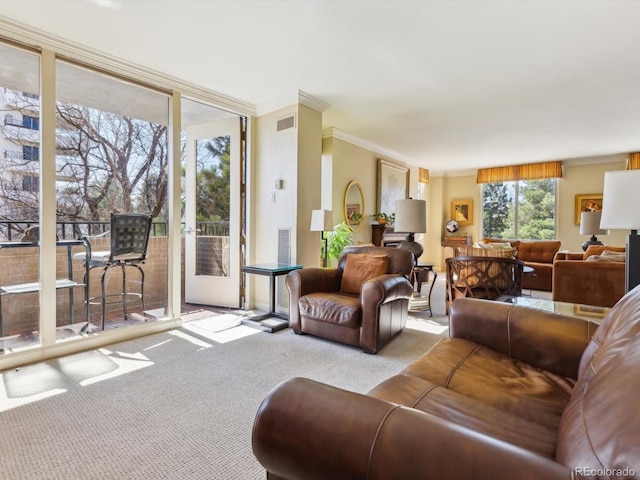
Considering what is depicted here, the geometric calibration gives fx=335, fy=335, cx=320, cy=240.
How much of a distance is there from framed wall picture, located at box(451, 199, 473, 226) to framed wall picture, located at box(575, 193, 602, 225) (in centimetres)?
212

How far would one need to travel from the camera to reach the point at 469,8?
7.65 feet

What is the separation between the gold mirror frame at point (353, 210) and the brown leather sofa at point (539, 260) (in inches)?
117

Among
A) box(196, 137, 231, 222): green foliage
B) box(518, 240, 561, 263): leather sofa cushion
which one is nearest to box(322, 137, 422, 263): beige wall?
box(196, 137, 231, 222): green foliage

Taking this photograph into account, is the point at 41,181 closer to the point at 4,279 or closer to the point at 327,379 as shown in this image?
the point at 4,279

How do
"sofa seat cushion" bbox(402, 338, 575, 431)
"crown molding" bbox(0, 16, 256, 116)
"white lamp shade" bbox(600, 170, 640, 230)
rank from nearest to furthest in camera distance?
"sofa seat cushion" bbox(402, 338, 575, 431), "white lamp shade" bbox(600, 170, 640, 230), "crown molding" bbox(0, 16, 256, 116)

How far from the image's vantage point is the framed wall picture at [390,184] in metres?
6.37

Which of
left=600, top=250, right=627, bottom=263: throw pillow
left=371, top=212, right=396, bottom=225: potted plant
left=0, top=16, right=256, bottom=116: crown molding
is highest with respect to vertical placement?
left=0, top=16, right=256, bottom=116: crown molding

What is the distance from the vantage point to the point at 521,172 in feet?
24.7

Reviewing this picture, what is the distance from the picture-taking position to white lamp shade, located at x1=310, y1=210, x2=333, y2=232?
12.5 feet

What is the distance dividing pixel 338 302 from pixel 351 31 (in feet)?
7.25

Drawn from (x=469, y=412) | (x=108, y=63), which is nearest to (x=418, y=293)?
(x=469, y=412)

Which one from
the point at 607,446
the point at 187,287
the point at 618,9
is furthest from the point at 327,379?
the point at 618,9

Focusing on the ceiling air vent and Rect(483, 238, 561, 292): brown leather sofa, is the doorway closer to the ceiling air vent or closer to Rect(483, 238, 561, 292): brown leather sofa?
the ceiling air vent

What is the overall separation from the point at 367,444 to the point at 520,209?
8.42 m
